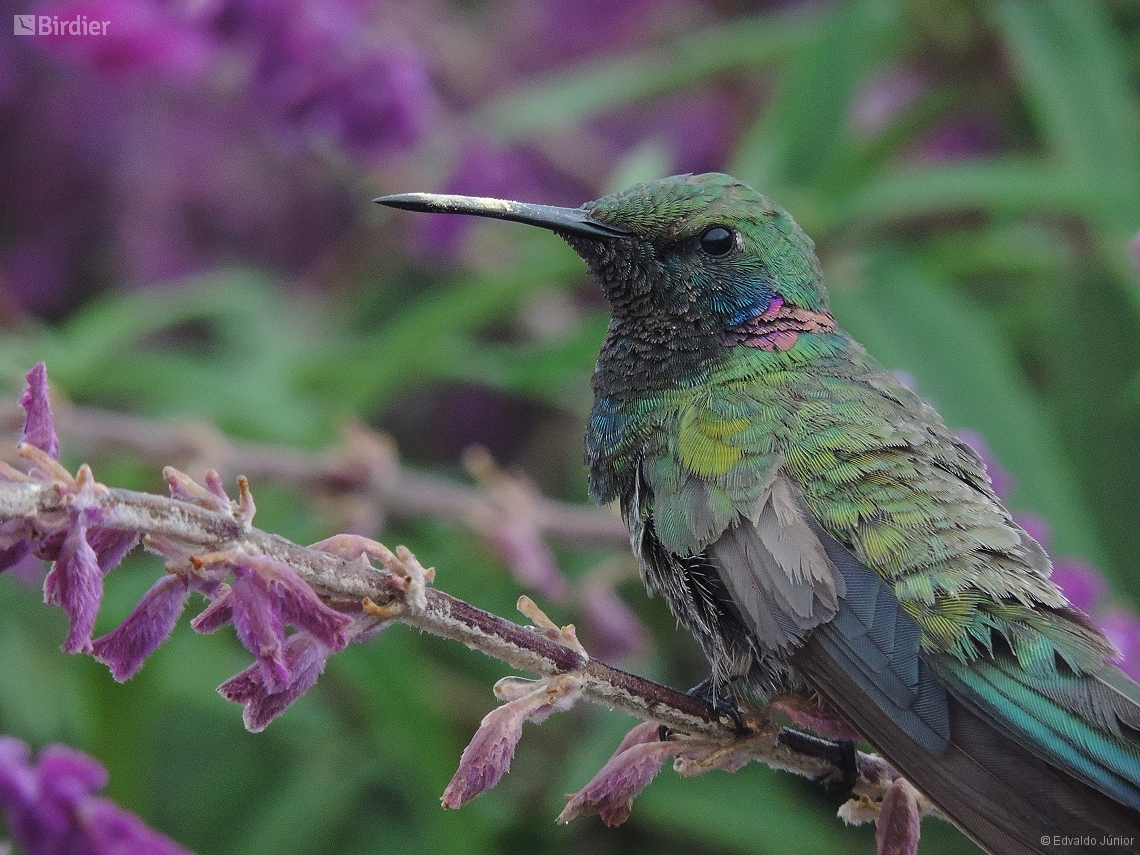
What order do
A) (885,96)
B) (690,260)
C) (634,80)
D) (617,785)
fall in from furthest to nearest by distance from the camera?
(885,96) < (634,80) < (690,260) < (617,785)

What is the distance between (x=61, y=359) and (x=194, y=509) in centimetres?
201

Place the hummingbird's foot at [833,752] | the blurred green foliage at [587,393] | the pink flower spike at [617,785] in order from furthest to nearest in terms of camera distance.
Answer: the blurred green foliage at [587,393], the hummingbird's foot at [833,752], the pink flower spike at [617,785]

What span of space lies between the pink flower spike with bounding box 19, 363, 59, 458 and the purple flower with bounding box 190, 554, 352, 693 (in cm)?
22

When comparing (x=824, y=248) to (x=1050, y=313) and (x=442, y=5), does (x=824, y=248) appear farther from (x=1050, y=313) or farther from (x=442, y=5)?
(x=442, y=5)

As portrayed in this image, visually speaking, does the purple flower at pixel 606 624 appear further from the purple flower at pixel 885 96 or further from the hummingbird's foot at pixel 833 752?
the purple flower at pixel 885 96

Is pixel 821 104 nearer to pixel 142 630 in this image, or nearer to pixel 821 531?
pixel 821 531

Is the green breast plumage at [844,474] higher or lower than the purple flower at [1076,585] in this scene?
higher

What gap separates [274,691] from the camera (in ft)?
4.23

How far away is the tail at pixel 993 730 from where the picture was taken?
1432 millimetres

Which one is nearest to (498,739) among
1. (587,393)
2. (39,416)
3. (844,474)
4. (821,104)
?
(39,416)

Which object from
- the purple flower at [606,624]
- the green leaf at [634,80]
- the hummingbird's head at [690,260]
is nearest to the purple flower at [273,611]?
the hummingbird's head at [690,260]

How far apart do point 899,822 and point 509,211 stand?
0.94 m

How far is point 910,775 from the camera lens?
4.86 ft

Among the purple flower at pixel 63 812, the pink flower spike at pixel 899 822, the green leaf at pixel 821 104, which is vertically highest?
the green leaf at pixel 821 104
